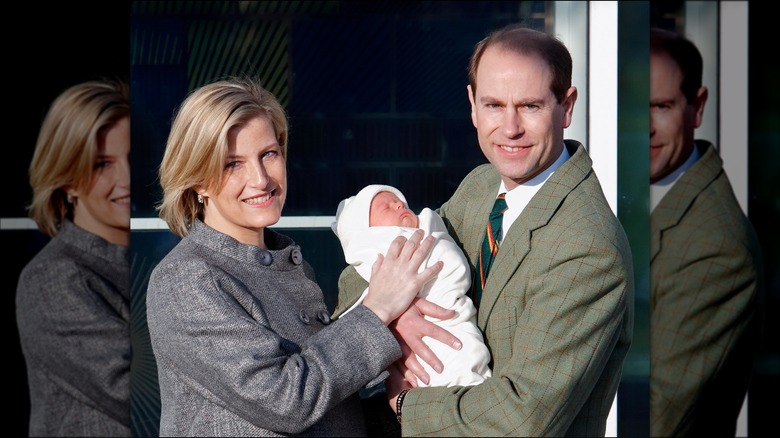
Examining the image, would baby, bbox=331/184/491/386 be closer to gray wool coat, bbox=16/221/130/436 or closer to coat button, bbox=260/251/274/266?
coat button, bbox=260/251/274/266

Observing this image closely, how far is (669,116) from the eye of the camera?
13.3 feet

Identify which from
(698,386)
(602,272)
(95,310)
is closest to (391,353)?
(602,272)

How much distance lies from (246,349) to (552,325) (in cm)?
94

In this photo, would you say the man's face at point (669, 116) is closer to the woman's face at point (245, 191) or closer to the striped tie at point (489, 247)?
the striped tie at point (489, 247)

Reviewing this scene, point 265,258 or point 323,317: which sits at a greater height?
point 265,258

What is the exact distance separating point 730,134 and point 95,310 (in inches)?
105

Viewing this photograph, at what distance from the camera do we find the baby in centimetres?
310

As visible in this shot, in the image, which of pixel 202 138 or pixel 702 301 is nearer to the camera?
pixel 202 138

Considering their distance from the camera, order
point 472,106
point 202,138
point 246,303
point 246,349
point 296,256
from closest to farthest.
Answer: point 246,349 < point 246,303 < point 202,138 < point 296,256 < point 472,106

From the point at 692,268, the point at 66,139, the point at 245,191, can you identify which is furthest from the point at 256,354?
the point at 692,268

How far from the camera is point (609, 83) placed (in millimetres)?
3830

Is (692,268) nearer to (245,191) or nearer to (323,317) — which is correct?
(323,317)

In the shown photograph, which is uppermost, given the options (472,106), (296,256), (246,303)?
(472,106)

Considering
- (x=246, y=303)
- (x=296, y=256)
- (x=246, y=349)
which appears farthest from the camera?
(x=296, y=256)
